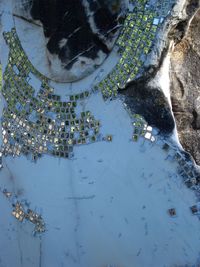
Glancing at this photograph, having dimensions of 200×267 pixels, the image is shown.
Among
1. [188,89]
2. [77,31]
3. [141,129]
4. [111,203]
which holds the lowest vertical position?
[111,203]

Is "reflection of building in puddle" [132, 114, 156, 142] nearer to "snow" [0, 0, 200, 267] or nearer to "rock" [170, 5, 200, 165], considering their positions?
"snow" [0, 0, 200, 267]

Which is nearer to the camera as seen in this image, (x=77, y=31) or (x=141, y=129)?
(x=141, y=129)

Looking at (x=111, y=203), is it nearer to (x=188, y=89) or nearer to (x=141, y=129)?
(x=141, y=129)

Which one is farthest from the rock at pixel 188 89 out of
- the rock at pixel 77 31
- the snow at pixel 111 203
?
the rock at pixel 77 31

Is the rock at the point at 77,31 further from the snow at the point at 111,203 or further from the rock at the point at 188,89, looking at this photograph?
Result: the rock at the point at 188,89

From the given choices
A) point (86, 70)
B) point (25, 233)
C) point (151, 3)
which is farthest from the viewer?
point (25, 233)

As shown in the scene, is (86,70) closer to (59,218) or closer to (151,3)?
(151,3)

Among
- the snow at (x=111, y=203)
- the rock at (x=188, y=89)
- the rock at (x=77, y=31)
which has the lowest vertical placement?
the snow at (x=111, y=203)

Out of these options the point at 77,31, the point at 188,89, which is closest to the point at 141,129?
the point at 188,89

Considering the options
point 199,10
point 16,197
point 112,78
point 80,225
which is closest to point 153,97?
point 112,78

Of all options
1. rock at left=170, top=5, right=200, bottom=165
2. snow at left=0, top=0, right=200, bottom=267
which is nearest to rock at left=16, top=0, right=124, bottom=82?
snow at left=0, top=0, right=200, bottom=267

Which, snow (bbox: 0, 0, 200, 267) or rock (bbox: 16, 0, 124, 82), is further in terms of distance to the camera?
rock (bbox: 16, 0, 124, 82)
